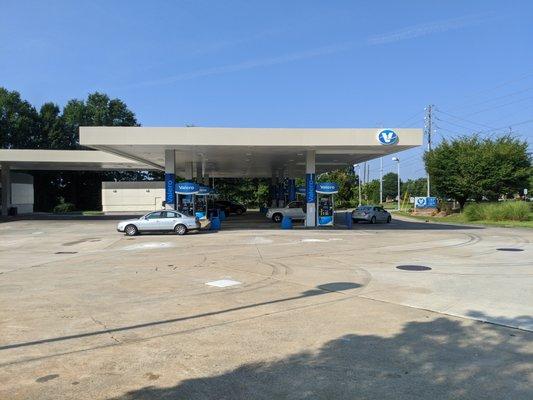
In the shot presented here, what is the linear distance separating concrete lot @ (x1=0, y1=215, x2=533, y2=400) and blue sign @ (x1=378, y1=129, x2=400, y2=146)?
13526mm

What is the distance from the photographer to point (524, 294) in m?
9.80

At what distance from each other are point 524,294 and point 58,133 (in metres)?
75.9

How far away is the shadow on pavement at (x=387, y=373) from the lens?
193 inches

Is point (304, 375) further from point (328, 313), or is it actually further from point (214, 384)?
point (328, 313)

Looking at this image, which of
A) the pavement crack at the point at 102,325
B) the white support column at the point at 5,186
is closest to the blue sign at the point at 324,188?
the pavement crack at the point at 102,325

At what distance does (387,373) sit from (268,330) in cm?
220

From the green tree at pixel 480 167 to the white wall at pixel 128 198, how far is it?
3286cm

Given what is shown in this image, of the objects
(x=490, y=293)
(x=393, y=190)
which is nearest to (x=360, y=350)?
(x=490, y=293)

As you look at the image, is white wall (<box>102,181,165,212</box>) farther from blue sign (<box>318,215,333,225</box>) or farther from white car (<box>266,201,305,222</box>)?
blue sign (<box>318,215,333,225</box>)

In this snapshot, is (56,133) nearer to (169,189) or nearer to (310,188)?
(169,189)

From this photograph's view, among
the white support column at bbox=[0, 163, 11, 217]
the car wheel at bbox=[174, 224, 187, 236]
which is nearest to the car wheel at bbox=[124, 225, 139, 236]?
the car wheel at bbox=[174, 224, 187, 236]

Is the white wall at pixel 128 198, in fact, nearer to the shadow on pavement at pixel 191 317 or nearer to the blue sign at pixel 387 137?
the blue sign at pixel 387 137

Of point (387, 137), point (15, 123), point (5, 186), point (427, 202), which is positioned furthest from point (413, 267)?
point (15, 123)

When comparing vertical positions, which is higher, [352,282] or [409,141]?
[409,141]
